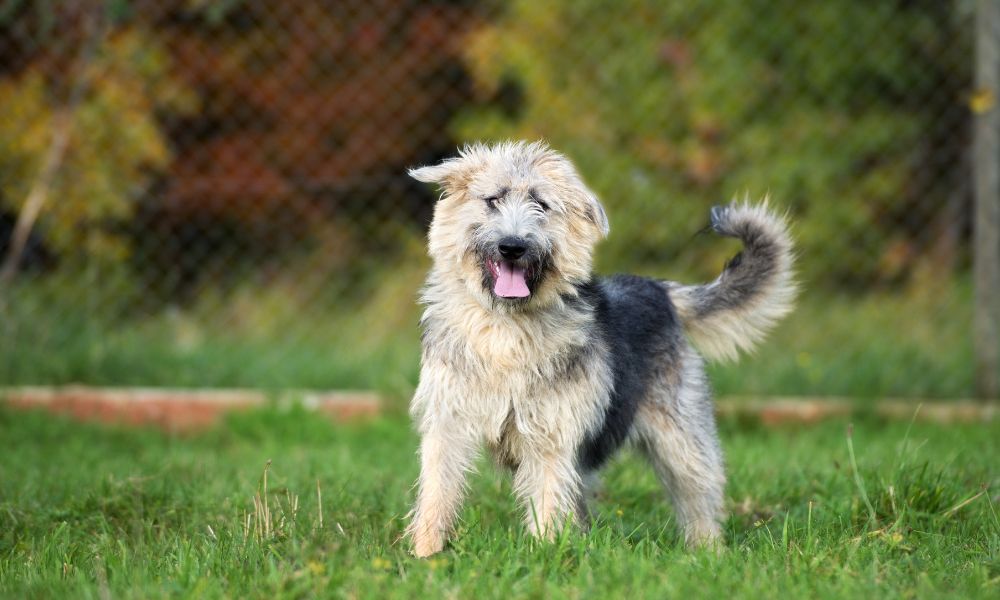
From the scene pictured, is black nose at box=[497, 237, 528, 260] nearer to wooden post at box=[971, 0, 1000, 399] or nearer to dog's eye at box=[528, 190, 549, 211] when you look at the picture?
dog's eye at box=[528, 190, 549, 211]

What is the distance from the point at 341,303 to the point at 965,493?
5603mm

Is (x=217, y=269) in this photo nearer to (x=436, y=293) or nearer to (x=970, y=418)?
(x=436, y=293)

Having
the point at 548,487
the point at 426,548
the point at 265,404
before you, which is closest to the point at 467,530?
the point at 426,548

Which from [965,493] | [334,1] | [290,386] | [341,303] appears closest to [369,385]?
[290,386]

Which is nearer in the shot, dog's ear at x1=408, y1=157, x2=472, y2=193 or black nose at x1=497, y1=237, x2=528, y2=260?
black nose at x1=497, y1=237, x2=528, y2=260

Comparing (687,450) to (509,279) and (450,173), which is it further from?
(450,173)

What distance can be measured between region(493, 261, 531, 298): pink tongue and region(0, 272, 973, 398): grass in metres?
3.45

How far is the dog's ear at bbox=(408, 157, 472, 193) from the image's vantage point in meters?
3.91

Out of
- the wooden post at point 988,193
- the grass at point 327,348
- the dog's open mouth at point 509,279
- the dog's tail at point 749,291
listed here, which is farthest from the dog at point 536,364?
the wooden post at point 988,193

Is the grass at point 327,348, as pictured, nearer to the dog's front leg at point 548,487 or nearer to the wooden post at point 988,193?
the wooden post at point 988,193

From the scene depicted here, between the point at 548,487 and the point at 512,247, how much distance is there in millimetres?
832

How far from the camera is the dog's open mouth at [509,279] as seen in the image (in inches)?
143

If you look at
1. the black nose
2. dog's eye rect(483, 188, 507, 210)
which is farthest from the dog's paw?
dog's eye rect(483, 188, 507, 210)

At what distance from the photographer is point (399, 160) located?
9.23 meters
